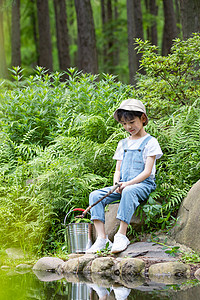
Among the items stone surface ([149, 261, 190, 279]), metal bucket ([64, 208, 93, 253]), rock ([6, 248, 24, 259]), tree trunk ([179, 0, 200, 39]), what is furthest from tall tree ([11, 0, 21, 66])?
stone surface ([149, 261, 190, 279])

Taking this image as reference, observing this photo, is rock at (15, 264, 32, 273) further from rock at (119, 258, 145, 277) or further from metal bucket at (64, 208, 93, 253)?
rock at (119, 258, 145, 277)

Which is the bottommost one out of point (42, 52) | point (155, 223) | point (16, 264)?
point (16, 264)

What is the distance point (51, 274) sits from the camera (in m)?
4.33

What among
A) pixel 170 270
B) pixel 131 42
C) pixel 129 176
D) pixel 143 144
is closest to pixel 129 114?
pixel 143 144

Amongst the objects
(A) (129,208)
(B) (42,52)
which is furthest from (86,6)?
(A) (129,208)

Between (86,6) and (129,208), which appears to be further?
(86,6)

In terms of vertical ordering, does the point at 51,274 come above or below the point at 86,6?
below

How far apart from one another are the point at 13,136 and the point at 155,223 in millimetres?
3359

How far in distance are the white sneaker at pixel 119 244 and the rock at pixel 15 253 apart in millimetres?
1355

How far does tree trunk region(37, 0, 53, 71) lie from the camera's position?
15.0 meters

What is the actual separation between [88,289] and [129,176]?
1850 mm

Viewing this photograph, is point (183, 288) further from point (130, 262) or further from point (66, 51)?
point (66, 51)

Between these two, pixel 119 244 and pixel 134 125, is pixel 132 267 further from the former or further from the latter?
pixel 134 125

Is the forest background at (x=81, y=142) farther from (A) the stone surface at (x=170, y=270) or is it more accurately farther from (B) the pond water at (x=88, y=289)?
(B) the pond water at (x=88, y=289)
